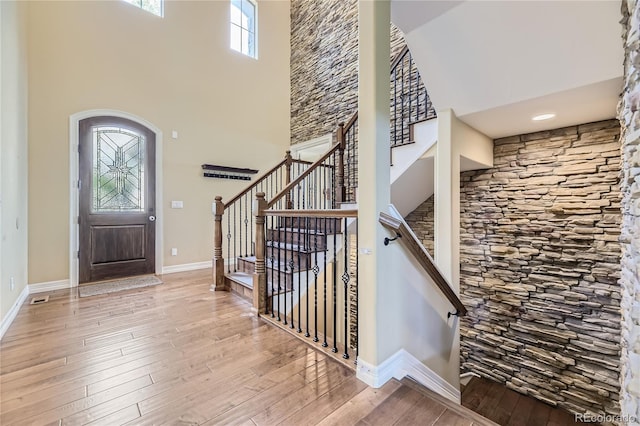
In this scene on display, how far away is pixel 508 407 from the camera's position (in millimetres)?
3014

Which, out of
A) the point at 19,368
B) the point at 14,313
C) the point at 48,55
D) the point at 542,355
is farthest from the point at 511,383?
the point at 48,55

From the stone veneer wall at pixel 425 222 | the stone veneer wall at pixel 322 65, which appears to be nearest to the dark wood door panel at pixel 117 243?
the stone veneer wall at pixel 322 65

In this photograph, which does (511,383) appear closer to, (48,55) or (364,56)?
(364,56)

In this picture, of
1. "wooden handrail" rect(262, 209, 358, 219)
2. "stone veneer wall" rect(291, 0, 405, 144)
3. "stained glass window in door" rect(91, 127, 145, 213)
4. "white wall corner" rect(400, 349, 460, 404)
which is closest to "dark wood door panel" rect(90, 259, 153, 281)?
"stained glass window in door" rect(91, 127, 145, 213)

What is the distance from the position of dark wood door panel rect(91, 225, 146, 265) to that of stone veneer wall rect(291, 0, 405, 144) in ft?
11.4

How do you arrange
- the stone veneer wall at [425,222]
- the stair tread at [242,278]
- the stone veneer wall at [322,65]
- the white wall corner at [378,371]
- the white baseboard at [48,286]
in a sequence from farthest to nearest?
the stone veneer wall at [322,65] → the stone veneer wall at [425,222] → the white baseboard at [48,286] → the stair tread at [242,278] → the white wall corner at [378,371]

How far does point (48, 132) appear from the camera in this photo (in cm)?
344

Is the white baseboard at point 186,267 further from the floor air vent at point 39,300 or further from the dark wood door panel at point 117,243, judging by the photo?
the floor air vent at point 39,300

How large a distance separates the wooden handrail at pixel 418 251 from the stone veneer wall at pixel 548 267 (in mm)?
1109

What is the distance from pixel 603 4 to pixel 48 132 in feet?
17.6

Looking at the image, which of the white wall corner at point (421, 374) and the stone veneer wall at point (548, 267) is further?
the stone veneer wall at point (548, 267)

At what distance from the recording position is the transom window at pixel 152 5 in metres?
4.13

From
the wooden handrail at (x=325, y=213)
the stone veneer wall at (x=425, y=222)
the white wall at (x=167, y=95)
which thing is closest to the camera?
the wooden handrail at (x=325, y=213)

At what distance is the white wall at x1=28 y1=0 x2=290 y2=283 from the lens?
343cm
